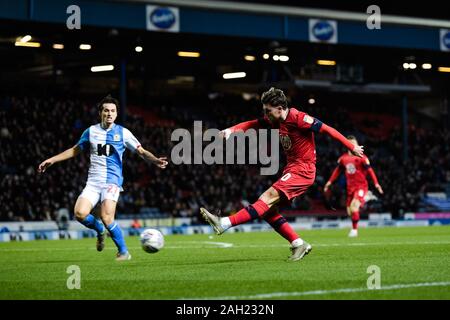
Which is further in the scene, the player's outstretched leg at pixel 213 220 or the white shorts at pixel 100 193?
the white shorts at pixel 100 193

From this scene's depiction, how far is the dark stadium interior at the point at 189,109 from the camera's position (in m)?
30.9

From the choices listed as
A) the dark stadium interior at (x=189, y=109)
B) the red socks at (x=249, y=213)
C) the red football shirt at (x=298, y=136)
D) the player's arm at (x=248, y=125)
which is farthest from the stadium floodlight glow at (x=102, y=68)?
the red socks at (x=249, y=213)

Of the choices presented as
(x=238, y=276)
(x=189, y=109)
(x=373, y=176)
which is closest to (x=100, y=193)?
(x=238, y=276)

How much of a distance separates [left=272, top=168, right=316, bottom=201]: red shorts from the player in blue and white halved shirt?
7.74 ft

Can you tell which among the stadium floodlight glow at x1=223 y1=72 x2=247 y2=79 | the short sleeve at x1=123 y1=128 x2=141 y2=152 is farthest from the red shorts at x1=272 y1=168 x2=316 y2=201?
the stadium floodlight glow at x1=223 y1=72 x2=247 y2=79

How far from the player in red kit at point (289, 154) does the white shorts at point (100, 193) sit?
94.5 inches

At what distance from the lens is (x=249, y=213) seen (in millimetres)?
11125

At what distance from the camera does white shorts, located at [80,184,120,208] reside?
499 inches

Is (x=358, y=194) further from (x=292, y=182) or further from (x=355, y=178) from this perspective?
(x=292, y=182)

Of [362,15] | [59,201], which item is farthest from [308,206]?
[59,201]

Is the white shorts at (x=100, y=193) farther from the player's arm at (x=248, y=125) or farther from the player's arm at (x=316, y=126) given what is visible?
the player's arm at (x=316, y=126)

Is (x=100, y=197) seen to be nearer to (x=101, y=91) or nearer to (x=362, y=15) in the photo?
(x=362, y=15)

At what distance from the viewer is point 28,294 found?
26.8 ft

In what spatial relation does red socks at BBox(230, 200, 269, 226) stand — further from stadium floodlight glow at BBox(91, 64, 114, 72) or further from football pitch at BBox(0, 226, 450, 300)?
stadium floodlight glow at BBox(91, 64, 114, 72)
